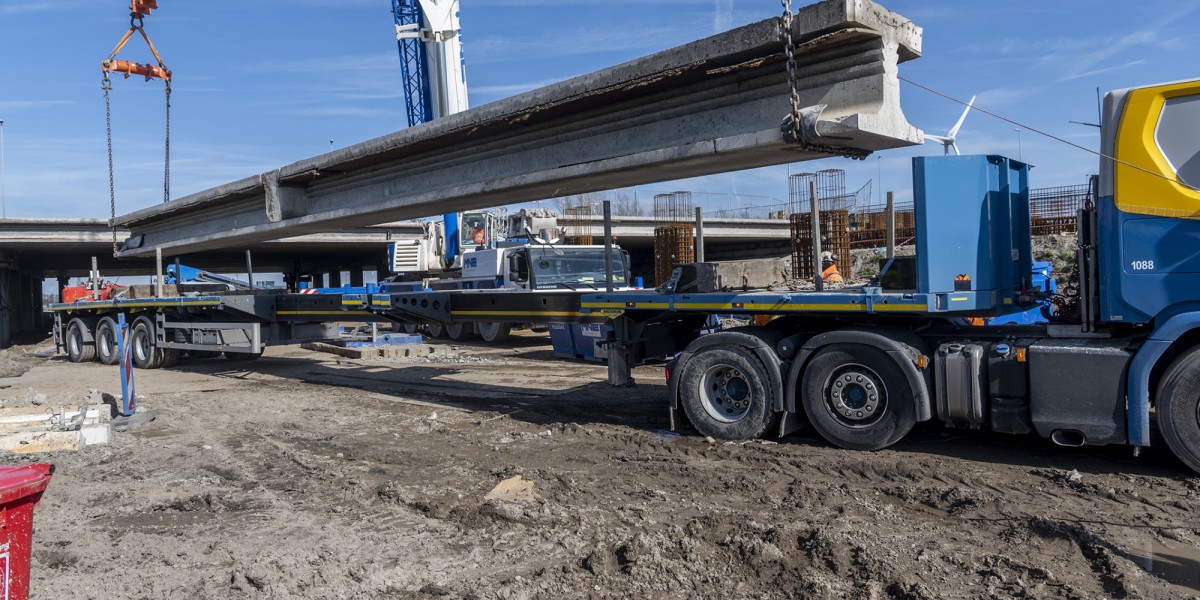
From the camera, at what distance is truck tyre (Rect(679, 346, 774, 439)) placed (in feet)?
25.6

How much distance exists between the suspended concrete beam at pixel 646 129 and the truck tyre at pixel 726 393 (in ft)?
6.31

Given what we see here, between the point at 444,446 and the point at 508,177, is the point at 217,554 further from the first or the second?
the point at 508,177

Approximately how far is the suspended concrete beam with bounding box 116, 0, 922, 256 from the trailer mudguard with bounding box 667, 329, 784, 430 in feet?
5.56

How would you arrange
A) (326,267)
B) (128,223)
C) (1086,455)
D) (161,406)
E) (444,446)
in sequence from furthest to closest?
(326,267) → (128,223) → (161,406) → (444,446) → (1086,455)

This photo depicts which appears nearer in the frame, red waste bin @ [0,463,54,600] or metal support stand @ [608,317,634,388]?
red waste bin @ [0,463,54,600]

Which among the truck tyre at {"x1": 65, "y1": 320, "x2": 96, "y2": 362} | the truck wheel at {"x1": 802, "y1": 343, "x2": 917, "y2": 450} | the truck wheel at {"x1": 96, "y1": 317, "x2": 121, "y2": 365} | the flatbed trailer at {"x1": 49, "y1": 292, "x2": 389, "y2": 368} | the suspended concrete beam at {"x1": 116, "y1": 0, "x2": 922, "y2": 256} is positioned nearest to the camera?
the suspended concrete beam at {"x1": 116, "y1": 0, "x2": 922, "y2": 256}

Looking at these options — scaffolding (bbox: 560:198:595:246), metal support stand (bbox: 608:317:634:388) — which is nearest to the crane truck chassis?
metal support stand (bbox: 608:317:634:388)

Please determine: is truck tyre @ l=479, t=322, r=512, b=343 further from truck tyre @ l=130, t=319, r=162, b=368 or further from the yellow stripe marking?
the yellow stripe marking

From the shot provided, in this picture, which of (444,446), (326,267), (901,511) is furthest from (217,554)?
(326,267)

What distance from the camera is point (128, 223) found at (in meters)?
18.7

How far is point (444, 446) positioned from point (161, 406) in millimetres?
5619

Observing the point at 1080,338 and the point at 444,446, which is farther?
the point at 444,446

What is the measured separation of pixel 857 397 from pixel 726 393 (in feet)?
4.35

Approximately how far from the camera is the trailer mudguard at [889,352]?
22.7 feet
